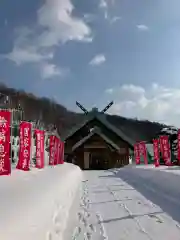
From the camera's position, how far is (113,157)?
38.2 meters

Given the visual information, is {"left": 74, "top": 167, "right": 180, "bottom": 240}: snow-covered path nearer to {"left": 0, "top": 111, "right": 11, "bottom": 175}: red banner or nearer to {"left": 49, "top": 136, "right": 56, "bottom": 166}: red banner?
{"left": 0, "top": 111, "right": 11, "bottom": 175}: red banner

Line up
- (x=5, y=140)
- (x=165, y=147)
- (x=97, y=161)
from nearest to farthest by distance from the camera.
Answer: (x=5, y=140)
(x=165, y=147)
(x=97, y=161)

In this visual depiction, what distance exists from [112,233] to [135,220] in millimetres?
1203

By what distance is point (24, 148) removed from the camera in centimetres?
1557

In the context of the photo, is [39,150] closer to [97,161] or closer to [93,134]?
[93,134]

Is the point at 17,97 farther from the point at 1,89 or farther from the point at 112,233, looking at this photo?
the point at 112,233

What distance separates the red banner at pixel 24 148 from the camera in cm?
1520

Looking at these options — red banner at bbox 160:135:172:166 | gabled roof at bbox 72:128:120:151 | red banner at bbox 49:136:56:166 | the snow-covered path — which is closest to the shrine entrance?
gabled roof at bbox 72:128:120:151

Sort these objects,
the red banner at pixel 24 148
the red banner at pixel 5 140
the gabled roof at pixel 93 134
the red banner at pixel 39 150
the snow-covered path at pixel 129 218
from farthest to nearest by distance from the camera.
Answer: the gabled roof at pixel 93 134 → the red banner at pixel 39 150 → the red banner at pixel 24 148 → the red banner at pixel 5 140 → the snow-covered path at pixel 129 218

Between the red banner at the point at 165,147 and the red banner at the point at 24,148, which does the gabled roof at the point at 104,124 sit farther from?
the red banner at the point at 24,148

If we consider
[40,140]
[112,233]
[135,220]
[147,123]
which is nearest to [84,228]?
[112,233]

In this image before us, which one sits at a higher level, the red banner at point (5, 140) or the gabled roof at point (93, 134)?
the gabled roof at point (93, 134)

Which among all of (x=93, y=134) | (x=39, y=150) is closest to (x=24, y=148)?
(x=39, y=150)

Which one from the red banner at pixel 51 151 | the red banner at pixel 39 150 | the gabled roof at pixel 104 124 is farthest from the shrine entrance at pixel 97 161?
the red banner at pixel 39 150
